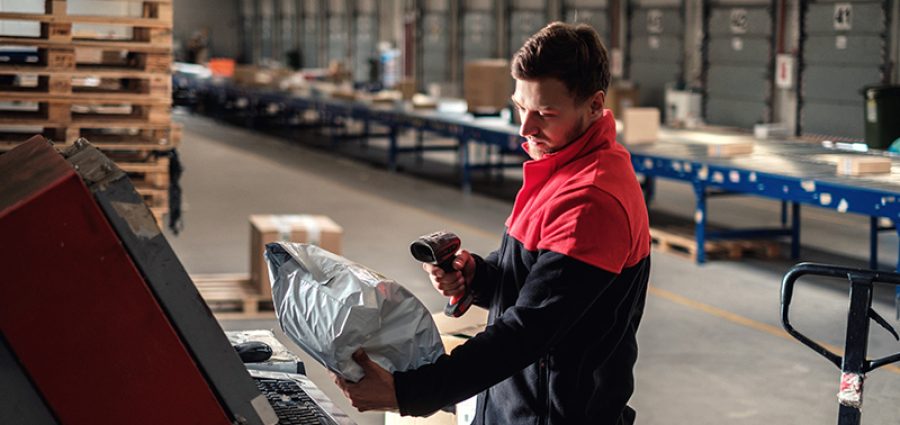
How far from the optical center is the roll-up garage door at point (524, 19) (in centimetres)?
2041

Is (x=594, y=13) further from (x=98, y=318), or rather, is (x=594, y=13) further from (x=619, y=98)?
(x=98, y=318)

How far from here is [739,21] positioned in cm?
1552

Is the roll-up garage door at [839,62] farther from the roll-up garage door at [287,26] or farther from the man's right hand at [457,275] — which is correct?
the roll-up garage door at [287,26]

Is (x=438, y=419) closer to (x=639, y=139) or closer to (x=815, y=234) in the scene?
(x=639, y=139)

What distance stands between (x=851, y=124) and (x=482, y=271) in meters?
12.4

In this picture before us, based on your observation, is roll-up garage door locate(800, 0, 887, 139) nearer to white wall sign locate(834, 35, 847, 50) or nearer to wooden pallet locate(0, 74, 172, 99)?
white wall sign locate(834, 35, 847, 50)

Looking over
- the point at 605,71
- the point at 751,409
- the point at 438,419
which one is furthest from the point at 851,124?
the point at 605,71

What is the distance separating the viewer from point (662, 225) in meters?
11.4

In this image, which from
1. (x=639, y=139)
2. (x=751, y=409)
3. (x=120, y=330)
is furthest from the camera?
(x=639, y=139)

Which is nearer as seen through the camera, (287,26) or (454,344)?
(454,344)

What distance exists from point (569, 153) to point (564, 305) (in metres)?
0.32

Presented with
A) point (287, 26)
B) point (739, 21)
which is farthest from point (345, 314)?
point (287, 26)

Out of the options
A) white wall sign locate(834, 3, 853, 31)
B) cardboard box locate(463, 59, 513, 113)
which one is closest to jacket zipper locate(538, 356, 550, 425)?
cardboard box locate(463, 59, 513, 113)

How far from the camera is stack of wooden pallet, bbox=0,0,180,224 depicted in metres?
5.43
